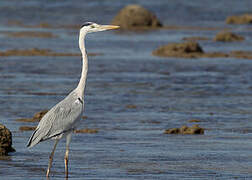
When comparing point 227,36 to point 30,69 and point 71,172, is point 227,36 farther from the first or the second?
point 71,172

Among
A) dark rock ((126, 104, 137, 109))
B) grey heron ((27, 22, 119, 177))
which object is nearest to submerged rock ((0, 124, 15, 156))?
grey heron ((27, 22, 119, 177))

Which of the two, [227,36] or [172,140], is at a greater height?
[172,140]

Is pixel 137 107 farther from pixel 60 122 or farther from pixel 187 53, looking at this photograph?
pixel 187 53

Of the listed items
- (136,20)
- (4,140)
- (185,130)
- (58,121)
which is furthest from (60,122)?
(136,20)

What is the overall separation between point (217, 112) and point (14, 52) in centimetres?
1328

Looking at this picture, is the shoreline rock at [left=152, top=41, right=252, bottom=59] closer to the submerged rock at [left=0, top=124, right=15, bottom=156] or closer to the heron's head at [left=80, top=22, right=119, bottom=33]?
the heron's head at [left=80, top=22, right=119, bottom=33]

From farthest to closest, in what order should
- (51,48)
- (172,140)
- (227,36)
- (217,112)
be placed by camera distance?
(227,36)
(51,48)
(217,112)
(172,140)

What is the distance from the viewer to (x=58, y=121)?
10523 millimetres

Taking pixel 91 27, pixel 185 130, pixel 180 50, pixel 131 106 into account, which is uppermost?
pixel 91 27

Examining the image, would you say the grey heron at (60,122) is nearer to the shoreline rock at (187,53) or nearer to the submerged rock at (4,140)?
the submerged rock at (4,140)

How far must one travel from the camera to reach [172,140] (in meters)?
13.4

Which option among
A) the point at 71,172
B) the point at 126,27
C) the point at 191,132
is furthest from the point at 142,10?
the point at 71,172

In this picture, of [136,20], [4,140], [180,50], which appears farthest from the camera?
[136,20]

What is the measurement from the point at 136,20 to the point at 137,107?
1095 inches
